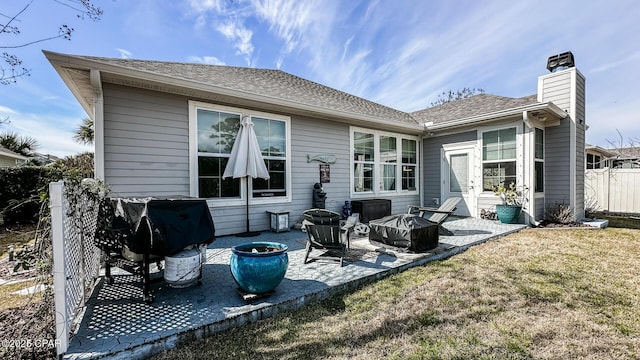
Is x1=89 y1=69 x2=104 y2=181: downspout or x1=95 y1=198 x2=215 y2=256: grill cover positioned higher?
x1=89 y1=69 x2=104 y2=181: downspout

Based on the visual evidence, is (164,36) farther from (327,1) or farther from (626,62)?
(626,62)

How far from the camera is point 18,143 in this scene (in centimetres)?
1466

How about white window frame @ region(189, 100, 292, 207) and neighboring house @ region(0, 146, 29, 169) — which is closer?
white window frame @ region(189, 100, 292, 207)

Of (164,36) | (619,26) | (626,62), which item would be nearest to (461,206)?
(619,26)

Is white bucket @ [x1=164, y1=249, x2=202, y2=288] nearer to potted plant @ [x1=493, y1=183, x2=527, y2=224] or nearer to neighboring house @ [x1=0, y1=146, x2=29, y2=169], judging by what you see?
potted plant @ [x1=493, y1=183, x2=527, y2=224]

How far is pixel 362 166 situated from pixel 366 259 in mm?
4354

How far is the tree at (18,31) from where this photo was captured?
3108mm

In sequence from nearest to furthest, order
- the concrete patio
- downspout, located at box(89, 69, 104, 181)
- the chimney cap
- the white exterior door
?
1. the concrete patio
2. downspout, located at box(89, 69, 104, 181)
3. the chimney cap
4. the white exterior door

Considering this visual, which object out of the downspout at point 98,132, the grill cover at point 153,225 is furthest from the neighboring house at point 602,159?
the downspout at point 98,132

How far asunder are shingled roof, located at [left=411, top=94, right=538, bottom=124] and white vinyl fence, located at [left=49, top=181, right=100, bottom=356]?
9.22 metres

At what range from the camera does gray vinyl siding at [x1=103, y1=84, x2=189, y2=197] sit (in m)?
4.69

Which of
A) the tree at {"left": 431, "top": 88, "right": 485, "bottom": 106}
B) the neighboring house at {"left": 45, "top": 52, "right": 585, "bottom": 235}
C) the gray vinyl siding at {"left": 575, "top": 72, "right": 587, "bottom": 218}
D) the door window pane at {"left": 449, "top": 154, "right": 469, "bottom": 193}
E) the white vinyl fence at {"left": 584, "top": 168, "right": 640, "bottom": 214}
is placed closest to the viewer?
the neighboring house at {"left": 45, "top": 52, "right": 585, "bottom": 235}

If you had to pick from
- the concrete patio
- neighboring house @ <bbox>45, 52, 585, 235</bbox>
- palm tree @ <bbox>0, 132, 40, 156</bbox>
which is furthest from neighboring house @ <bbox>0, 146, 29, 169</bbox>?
the concrete patio

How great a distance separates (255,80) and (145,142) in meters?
3.46
